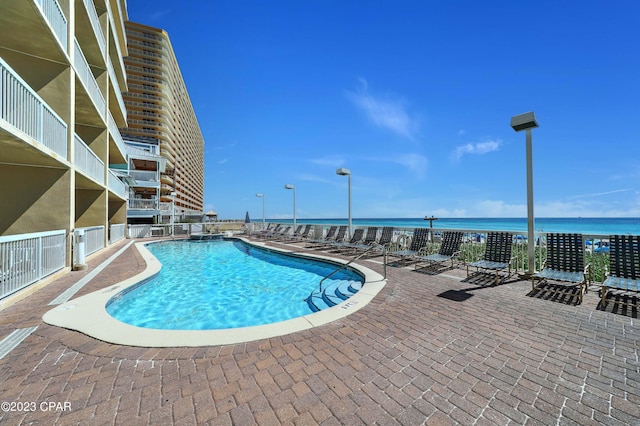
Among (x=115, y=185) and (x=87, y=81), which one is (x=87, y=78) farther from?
(x=115, y=185)

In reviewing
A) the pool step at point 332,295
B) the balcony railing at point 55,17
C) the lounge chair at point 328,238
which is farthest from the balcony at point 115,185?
the pool step at point 332,295

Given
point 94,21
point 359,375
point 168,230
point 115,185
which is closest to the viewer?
point 359,375

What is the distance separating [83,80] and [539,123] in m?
12.5

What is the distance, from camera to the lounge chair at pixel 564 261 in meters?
4.75

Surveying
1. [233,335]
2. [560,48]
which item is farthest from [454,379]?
[560,48]

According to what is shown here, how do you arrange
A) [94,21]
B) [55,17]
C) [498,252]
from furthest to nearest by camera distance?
1. [94,21]
2. [55,17]
3. [498,252]

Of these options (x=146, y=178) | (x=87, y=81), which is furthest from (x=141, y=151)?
(x=87, y=81)

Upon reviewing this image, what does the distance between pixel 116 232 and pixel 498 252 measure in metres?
17.1

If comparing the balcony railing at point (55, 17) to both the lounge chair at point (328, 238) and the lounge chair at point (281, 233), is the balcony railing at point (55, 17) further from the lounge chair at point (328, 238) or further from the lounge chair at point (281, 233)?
the lounge chair at point (281, 233)

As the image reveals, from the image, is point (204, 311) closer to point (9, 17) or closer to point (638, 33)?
point (9, 17)

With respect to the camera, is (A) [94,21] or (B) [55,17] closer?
(B) [55,17]

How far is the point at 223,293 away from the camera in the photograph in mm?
6691

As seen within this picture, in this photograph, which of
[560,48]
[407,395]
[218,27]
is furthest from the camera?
[218,27]

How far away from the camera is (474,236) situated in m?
7.63
